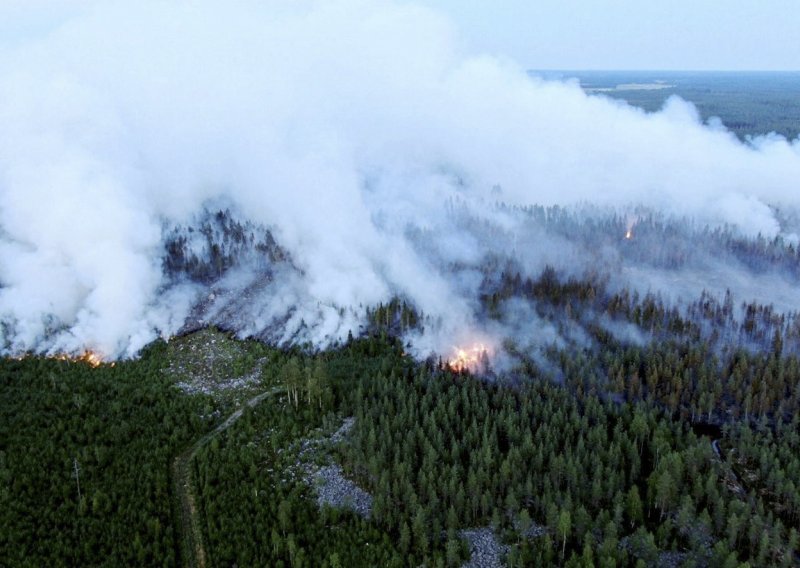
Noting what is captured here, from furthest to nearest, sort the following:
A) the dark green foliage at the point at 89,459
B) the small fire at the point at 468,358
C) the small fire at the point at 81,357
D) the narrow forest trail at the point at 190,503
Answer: the small fire at the point at 468,358, the small fire at the point at 81,357, the narrow forest trail at the point at 190,503, the dark green foliage at the point at 89,459

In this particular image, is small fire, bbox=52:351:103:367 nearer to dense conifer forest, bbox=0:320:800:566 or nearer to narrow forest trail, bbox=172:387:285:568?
dense conifer forest, bbox=0:320:800:566

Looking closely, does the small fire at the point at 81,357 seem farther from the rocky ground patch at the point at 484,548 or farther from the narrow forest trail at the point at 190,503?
the rocky ground patch at the point at 484,548

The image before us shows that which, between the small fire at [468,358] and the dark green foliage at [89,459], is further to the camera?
the small fire at [468,358]

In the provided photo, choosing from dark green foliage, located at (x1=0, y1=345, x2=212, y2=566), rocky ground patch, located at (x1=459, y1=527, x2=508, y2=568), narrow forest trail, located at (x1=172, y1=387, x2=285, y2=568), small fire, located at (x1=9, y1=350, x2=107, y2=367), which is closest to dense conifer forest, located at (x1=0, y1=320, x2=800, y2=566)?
dark green foliage, located at (x1=0, y1=345, x2=212, y2=566)

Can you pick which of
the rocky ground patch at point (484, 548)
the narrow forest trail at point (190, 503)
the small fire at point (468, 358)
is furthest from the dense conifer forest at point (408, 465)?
the small fire at point (468, 358)

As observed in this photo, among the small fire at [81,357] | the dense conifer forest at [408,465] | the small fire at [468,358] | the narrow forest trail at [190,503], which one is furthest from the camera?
the small fire at [468,358]

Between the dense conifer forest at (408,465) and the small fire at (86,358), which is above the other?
the small fire at (86,358)
